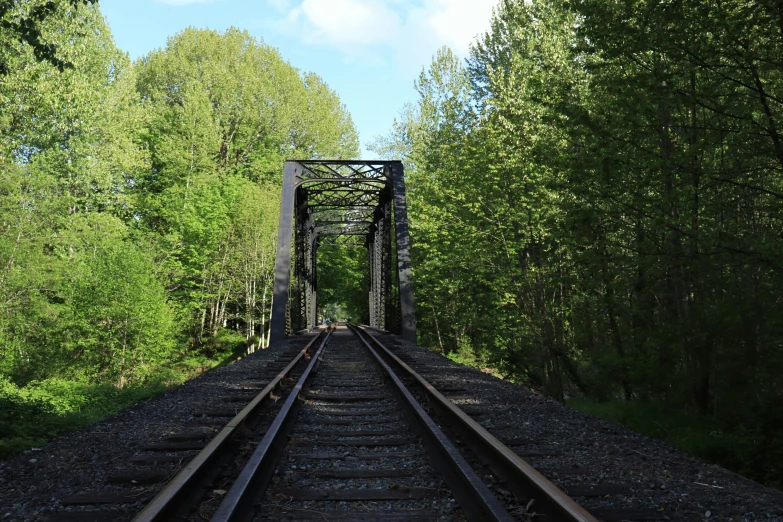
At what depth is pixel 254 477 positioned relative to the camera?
309cm

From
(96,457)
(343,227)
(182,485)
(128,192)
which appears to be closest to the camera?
(182,485)

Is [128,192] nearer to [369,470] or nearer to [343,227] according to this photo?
[343,227]

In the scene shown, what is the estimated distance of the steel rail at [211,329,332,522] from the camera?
101 inches

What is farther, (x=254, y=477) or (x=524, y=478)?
(x=254, y=477)

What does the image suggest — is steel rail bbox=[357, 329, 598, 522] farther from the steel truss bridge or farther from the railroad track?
the steel truss bridge

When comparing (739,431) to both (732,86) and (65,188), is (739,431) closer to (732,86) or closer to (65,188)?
(732,86)

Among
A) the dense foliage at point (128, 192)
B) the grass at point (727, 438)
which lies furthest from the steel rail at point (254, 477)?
the grass at point (727, 438)

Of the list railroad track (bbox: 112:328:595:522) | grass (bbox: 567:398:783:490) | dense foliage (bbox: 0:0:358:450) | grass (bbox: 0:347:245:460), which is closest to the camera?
railroad track (bbox: 112:328:595:522)

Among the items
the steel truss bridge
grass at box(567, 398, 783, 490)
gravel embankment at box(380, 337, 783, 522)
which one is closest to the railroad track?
gravel embankment at box(380, 337, 783, 522)

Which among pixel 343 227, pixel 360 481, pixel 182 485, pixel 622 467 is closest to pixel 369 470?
pixel 360 481

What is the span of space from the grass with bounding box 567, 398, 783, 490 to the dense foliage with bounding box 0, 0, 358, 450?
23.1 ft

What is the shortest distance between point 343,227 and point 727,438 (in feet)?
85.8

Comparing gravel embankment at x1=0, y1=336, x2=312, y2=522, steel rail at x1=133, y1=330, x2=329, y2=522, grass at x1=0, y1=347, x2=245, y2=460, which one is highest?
steel rail at x1=133, y1=330, x2=329, y2=522

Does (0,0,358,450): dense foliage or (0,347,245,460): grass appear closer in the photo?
(0,347,245,460): grass
